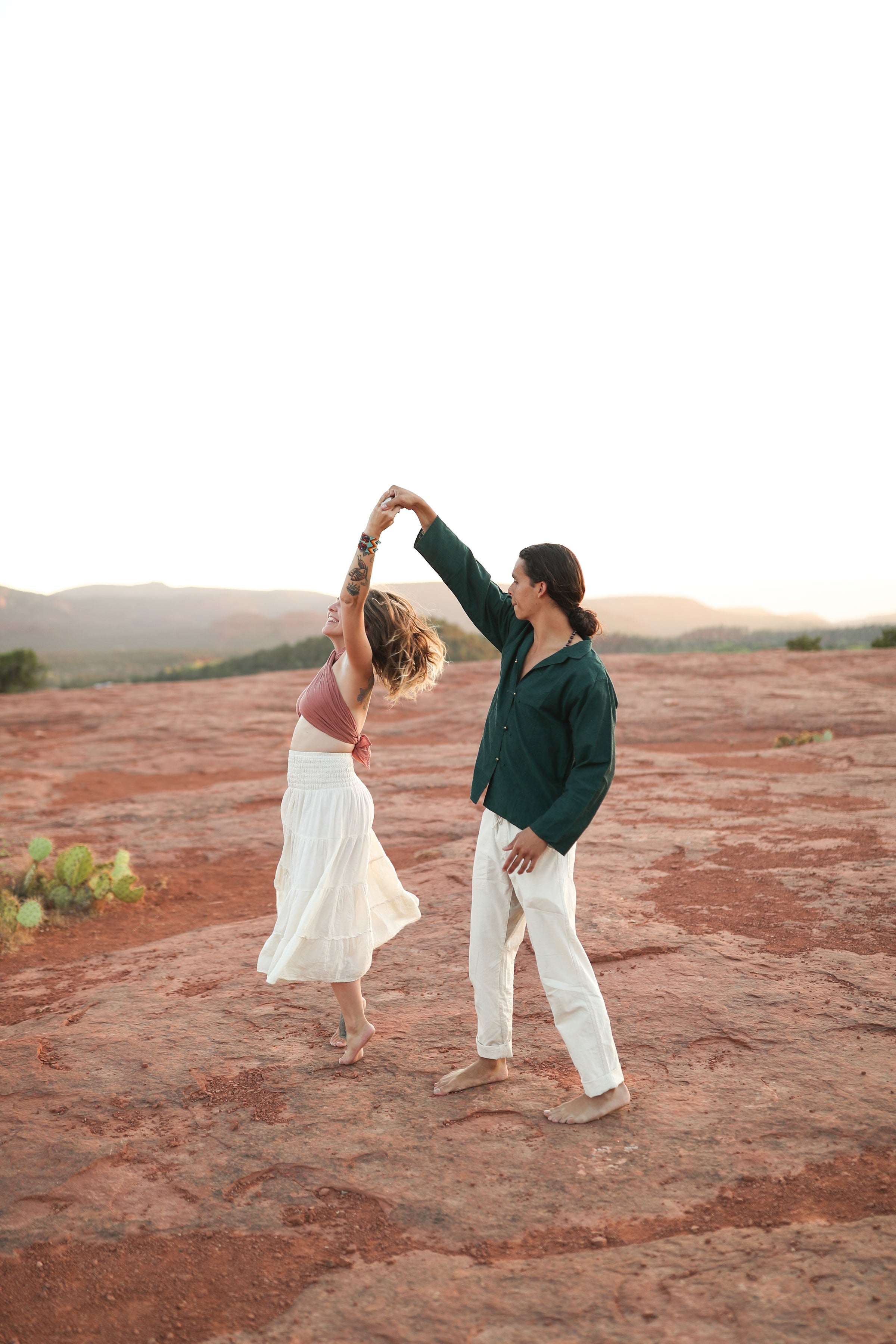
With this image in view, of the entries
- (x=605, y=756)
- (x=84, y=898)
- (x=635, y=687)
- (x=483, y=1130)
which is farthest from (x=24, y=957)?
(x=635, y=687)

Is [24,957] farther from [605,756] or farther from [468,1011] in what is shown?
[605,756]

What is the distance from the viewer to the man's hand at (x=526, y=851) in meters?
2.82

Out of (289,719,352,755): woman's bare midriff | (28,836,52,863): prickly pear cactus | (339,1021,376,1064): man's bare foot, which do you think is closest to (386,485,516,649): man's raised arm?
(289,719,352,755): woman's bare midriff

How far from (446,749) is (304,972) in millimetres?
9367

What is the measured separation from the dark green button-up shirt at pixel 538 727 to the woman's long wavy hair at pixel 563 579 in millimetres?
75

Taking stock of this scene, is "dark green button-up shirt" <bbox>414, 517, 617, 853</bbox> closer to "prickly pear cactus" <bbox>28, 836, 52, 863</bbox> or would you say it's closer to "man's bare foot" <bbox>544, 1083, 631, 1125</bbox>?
"man's bare foot" <bbox>544, 1083, 631, 1125</bbox>

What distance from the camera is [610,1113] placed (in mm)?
2971

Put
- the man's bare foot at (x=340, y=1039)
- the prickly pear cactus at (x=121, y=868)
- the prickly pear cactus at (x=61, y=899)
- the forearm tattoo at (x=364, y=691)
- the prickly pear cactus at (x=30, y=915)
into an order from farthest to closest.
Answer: the prickly pear cactus at (x=121, y=868)
the prickly pear cactus at (x=61, y=899)
the prickly pear cactus at (x=30, y=915)
the man's bare foot at (x=340, y=1039)
the forearm tattoo at (x=364, y=691)

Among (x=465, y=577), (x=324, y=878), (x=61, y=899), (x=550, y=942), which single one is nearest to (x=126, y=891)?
(x=61, y=899)

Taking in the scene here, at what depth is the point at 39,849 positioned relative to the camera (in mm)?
6699

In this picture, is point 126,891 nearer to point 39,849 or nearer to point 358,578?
point 39,849

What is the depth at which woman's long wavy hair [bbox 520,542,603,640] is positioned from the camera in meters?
2.95

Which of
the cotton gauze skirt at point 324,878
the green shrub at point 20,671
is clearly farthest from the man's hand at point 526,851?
the green shrub at point 20,671

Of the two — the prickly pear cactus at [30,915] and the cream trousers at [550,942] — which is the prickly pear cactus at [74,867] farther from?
the cream trousers at [550,942]
